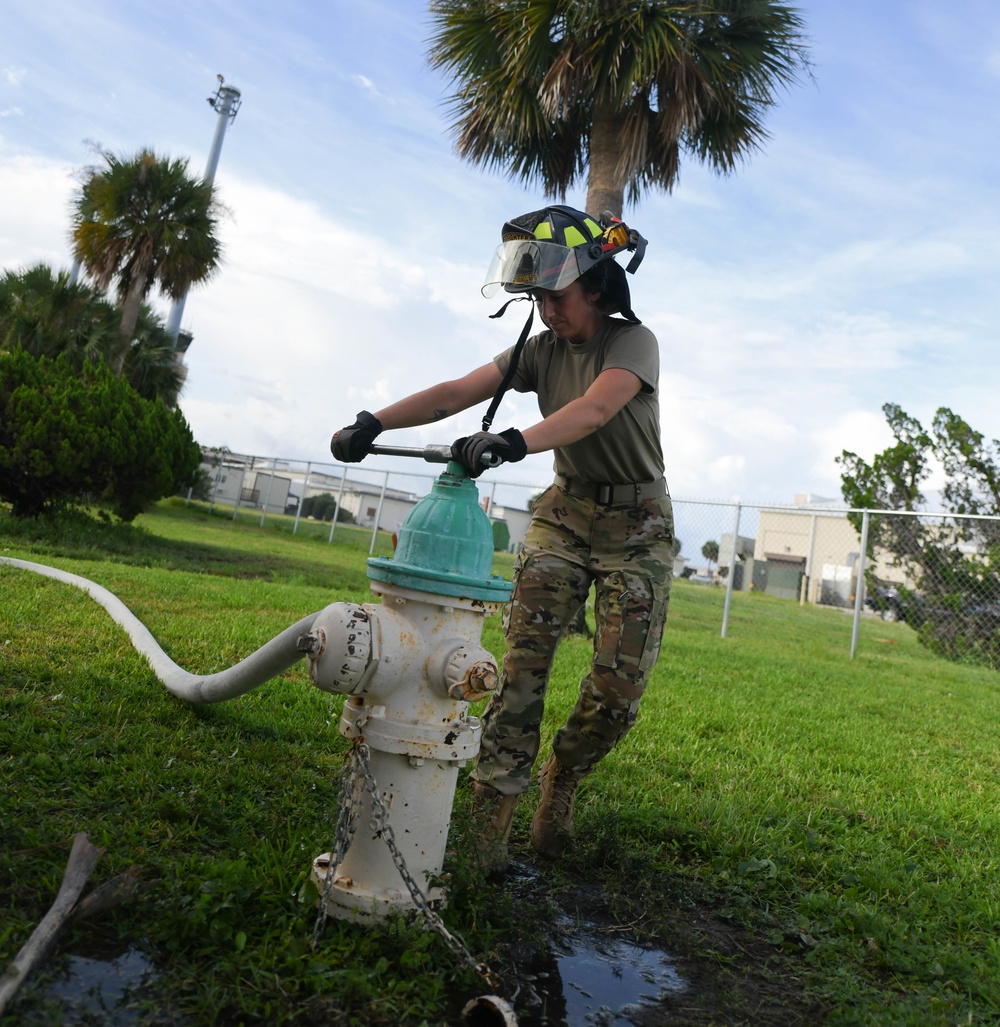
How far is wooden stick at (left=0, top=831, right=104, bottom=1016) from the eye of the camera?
1.64 m

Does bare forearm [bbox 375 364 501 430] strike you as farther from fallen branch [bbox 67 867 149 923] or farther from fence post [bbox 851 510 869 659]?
fence post [bbox 851 510 869 659]

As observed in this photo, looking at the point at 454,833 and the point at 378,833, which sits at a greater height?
the point at 378,833

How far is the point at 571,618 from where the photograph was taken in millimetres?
2928

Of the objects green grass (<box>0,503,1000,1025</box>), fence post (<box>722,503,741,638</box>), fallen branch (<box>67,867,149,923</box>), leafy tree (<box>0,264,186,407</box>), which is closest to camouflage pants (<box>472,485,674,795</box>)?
green grass (<box>0,503,1000,1025</box>)

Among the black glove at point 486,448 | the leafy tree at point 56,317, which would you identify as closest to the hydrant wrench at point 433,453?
the black glove at point 486,448

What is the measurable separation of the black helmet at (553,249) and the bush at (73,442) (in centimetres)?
892

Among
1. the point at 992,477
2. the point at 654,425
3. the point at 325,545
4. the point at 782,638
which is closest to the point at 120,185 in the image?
the point at 325,545

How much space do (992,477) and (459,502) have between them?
12.2 meters

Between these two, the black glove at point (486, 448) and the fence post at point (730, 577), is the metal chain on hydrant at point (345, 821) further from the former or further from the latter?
the fence post at point (730, 577)

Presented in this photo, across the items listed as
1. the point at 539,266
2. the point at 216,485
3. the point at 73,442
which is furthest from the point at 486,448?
the point at 216,485

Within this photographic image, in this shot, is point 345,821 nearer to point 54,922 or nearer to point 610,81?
point 54,922

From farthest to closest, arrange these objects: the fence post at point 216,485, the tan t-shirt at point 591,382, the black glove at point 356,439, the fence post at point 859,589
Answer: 1. the fence post at point 216,485
2. the fence post at point 859,589
3. the tan t-shirt at point 591,382
4. the black glove at point 356,439

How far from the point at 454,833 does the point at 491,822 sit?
0.11m

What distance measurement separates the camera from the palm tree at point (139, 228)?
18.3 meters
